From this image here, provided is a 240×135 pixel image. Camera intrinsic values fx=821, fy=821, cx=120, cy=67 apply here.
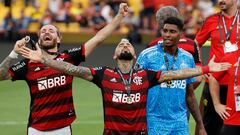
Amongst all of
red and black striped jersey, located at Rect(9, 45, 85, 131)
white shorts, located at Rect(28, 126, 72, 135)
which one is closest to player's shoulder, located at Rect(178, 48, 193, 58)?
red and black striped jersey, located at Rect(9, 45, 85, 131)

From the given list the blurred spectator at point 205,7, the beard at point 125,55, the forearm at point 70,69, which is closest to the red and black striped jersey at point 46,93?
the forearm at point 70,69

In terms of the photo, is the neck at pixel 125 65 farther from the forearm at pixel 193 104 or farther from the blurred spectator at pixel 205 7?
the blurred spectator at pixel 205 7

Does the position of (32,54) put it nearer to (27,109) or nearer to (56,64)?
(56,64)

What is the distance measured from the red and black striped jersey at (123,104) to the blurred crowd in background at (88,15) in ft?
44.5

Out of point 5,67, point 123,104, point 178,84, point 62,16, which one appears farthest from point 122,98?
point 62,16

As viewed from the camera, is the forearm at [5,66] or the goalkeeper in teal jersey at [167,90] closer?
the goalkeeper in teal jersey at [167,90]

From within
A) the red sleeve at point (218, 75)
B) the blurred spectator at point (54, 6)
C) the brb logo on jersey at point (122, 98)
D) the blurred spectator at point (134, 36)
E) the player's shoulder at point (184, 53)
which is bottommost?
the blurred spectator at point (134, 36)

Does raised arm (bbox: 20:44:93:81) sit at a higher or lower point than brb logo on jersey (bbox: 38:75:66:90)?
higher

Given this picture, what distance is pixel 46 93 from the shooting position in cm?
923

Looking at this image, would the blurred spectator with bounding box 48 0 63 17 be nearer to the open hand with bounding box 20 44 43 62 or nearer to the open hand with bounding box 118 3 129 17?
the open hand with bounding box 118 3 129 17

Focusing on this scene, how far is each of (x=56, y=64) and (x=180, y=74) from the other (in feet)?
4.27

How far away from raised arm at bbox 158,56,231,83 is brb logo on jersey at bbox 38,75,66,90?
4.02 feet

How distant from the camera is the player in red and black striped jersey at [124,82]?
27.9ft

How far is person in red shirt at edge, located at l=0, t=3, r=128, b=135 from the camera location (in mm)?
9234
